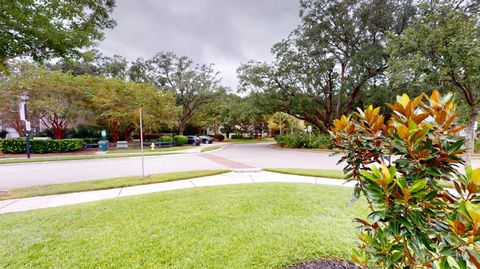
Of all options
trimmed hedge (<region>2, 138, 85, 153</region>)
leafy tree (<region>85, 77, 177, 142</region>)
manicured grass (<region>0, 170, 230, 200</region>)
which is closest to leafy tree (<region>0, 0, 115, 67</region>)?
manicured grass (<region>0, 170, 230, 200</region>)

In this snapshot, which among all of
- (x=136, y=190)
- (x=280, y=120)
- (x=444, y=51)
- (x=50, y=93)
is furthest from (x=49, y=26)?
(x=280, y=120)

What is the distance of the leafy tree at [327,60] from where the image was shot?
1468cm

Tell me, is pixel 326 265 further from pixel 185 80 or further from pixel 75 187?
pixel 185 80

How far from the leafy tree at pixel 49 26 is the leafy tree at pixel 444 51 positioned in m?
9.66

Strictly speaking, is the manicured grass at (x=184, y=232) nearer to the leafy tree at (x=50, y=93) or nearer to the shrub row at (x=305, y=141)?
the shrub row at (x=305, y=141)

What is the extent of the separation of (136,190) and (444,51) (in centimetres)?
986

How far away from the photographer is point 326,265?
2.26 m

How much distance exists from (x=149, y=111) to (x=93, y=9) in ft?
47.4

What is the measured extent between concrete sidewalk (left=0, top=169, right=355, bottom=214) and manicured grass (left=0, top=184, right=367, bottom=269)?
707 millimetres

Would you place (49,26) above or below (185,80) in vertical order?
below

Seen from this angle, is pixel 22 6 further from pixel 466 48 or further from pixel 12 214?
pixel 466 48

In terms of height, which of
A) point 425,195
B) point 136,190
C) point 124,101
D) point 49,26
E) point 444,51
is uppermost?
point 124,101

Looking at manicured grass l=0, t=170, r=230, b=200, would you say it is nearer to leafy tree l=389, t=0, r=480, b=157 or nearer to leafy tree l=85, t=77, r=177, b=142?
leafy tree l=389, t=0, r=480, b=157

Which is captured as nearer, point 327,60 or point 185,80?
point 327,60
